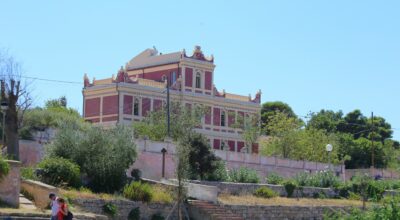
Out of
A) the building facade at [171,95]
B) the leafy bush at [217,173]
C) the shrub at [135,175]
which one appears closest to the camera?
the shrub at [135,175]

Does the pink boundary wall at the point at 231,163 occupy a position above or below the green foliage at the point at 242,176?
above

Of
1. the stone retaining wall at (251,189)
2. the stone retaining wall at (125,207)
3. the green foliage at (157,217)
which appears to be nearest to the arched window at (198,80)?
the stone retaining wall at (251,189)

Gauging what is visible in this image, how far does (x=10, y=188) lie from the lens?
27.5 metres

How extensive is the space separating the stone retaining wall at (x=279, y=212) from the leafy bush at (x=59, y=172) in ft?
25.2

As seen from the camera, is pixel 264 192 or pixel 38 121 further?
pixel 38 121

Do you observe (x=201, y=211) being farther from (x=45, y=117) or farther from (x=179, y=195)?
(x=45, y=117)

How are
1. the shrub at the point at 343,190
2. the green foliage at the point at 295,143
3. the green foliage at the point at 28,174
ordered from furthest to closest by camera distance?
the green foliage at the point at 295,143 → the shrub at the point at 343,190 → the green foliage at the point at 28,174

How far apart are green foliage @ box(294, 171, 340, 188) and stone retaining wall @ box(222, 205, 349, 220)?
17.3 feet

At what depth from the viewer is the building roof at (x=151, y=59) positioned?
2954 inches

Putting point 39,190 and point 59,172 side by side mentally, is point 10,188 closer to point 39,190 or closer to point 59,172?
point 39,190

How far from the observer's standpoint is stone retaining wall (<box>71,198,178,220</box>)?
3164 centimetres

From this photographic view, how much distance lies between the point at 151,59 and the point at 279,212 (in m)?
39.2

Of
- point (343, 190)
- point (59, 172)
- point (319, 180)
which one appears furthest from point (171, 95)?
point (59, 172)

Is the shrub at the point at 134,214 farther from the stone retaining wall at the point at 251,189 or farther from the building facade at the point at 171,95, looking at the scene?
the building facade at the point at 171,95
